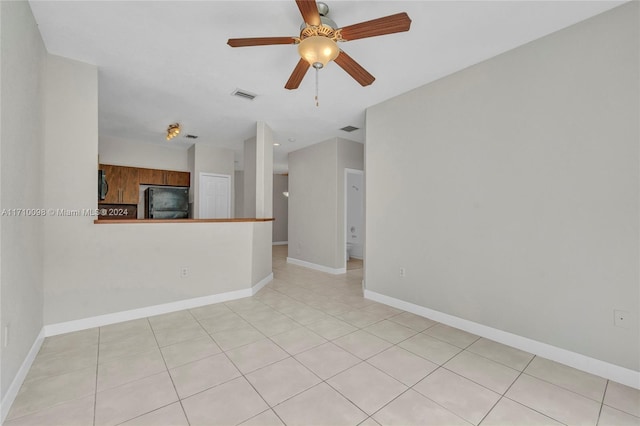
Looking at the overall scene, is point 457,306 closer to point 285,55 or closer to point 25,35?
point 285,55

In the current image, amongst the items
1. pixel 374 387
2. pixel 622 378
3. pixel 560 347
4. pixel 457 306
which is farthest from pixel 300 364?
pixel 622 378

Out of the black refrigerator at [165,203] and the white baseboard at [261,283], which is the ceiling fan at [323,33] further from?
the black refrigerator at [165,203]

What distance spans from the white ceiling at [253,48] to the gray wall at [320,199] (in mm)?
1472

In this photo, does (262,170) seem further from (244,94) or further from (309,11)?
(309,11)

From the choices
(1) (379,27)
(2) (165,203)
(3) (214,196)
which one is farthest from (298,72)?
(2) (165,203)

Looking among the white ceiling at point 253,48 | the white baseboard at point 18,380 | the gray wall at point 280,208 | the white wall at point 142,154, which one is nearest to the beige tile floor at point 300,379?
the white baseboard at point 18,380

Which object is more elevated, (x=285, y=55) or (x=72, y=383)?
(x=285, y=55)

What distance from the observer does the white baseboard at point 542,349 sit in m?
2.01

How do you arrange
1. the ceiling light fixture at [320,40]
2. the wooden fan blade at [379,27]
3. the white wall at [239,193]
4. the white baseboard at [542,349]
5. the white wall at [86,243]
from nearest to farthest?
the wooden fan blade at [379,27], the ceiling light fixture at [320,40], the white baseboard at [542,349], the white wall at [86,243], the white wall at [239,193]

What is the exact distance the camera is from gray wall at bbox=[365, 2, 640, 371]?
2.04 meters

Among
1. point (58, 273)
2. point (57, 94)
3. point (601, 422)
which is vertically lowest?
point (601, 422)

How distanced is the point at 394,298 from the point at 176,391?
8.54ft

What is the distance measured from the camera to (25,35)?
2000 mm

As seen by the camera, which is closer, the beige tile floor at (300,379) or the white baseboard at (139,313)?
the beige tile floor at (300,379)
